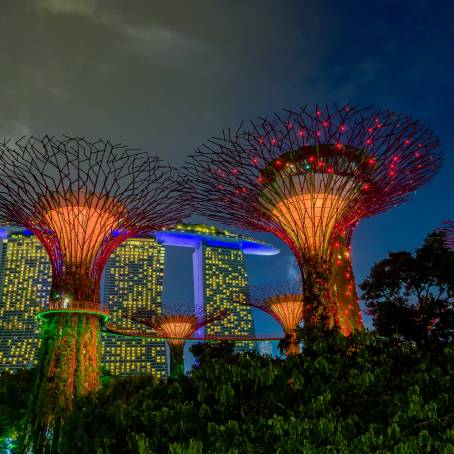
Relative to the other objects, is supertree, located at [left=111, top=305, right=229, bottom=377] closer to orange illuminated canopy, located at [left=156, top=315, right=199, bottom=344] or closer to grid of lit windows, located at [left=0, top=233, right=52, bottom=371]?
orange illuminated canopy, located at [left=156, top=315, right=199, bottom=344]

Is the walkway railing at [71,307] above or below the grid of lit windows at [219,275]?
below

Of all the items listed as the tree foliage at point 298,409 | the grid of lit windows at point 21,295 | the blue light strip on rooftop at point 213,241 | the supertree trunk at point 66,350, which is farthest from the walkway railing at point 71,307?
the blue light strip on rooftop at point 213,241

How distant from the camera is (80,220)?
65.5 ft

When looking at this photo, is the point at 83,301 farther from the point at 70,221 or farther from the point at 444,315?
the point at 444,315

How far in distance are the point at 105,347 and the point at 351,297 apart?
81656 mm

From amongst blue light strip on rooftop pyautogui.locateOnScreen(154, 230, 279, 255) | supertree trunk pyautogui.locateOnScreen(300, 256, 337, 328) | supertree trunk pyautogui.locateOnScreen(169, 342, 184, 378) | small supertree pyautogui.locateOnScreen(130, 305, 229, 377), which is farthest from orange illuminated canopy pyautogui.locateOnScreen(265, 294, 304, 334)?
blue light strip on rooftop pyautogui.locateOnScreen(154, 230, 279, 255)

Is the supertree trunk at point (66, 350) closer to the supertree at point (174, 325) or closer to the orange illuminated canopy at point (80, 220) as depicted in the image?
the orange illuminated canopy at point (80, 220)

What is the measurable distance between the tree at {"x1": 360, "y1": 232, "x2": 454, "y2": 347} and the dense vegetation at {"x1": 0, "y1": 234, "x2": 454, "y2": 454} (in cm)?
1093

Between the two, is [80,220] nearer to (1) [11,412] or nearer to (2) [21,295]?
(1) [11,412]

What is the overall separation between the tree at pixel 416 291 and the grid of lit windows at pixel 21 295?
81.5m

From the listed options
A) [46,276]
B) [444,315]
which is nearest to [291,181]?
[444,315]

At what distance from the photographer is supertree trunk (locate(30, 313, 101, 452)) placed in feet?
56.4

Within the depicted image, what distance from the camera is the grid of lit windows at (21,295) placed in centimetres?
9075

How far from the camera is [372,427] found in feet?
21.4
